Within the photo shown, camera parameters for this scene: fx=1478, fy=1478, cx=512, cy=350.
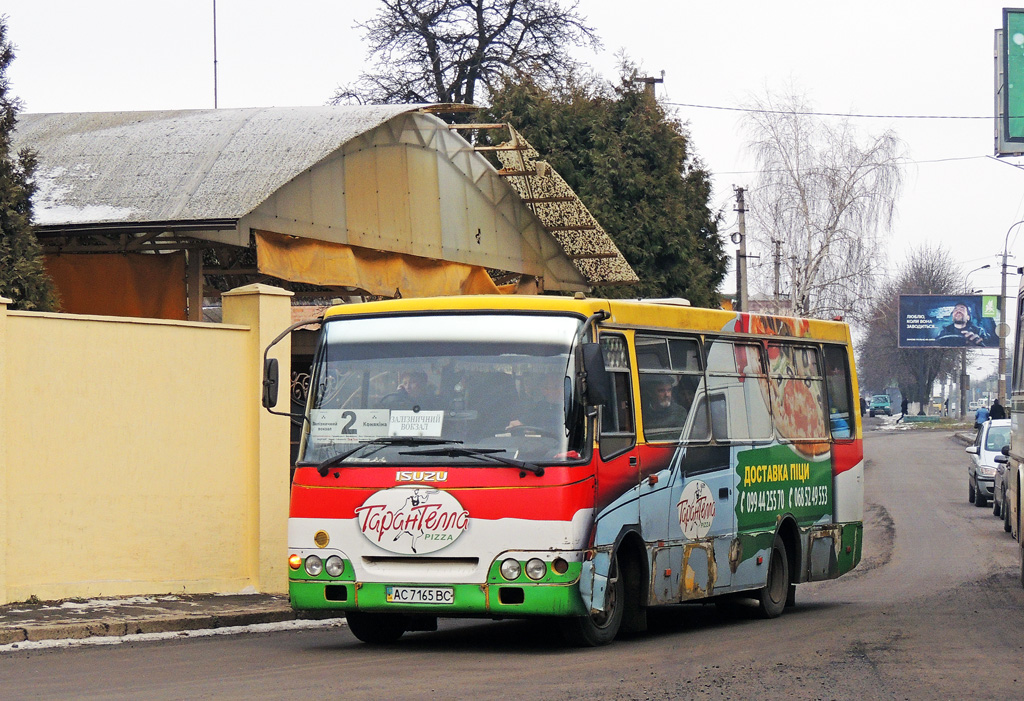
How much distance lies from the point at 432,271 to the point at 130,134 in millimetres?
4712

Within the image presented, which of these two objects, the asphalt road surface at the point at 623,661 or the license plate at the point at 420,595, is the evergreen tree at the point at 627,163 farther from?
the license plate at the point at 420,595

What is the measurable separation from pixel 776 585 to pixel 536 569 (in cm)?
491

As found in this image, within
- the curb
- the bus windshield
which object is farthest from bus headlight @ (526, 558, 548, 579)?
the curb

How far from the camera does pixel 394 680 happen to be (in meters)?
8.93

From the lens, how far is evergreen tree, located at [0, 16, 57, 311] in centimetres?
1309

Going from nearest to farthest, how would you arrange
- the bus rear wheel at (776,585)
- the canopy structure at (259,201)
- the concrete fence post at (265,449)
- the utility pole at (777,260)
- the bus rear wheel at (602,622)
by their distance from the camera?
the bus rear wheel at (602,622) → the bus rear wheel at (776,585) → the concrete fence post at (265,449) → the canopy structure at (259,201) → the utility pole at (777,260)

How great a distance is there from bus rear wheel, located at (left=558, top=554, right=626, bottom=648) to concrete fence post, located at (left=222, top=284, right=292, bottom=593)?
4.69 m

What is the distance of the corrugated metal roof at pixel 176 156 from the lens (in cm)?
1664

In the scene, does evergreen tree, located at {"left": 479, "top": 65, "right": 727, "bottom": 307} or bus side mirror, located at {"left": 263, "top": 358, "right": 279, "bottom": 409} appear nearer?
bus side mirror, located at {"left": 263, "top": 358, "right": 279, "bottom": 409}

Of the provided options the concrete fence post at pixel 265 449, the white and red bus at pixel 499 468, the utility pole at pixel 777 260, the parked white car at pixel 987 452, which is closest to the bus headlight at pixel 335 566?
the white and red bus at pixel 499 468

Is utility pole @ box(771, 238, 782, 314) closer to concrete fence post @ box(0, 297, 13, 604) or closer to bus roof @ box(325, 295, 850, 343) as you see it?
bus roof @ box(325, 295, 850, 343)

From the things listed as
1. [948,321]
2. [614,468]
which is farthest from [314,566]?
[948,321]

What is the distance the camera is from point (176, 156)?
59.2ft

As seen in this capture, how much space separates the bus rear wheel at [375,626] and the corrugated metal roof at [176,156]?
6.09m
